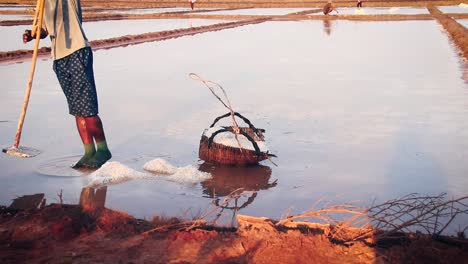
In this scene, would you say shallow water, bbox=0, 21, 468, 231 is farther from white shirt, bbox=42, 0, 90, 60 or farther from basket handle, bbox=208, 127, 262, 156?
white shirt, bbox=42, 0, 90, 60

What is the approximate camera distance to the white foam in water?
15.1 ft

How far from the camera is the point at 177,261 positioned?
297 cm

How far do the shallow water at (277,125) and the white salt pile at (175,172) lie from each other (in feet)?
0.30

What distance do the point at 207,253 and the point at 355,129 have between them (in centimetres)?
339

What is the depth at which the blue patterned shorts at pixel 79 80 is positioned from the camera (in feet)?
15.0

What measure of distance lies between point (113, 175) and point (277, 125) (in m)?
2.27

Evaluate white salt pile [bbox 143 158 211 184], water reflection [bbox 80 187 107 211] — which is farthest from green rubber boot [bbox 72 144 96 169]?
water reflection [bbox 80 187 107 211]

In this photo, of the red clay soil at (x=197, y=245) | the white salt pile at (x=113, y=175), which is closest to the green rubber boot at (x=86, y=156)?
the white salt pile at (x=113, y=175)

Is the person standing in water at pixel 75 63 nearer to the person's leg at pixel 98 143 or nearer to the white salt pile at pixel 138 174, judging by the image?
the person's leg at pixel 98 143

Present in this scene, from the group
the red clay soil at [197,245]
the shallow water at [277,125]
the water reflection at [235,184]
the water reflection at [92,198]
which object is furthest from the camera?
the shallow water at [277,125]

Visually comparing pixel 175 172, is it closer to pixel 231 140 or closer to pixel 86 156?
pixel 231 140

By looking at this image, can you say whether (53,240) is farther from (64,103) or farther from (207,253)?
(64,103)

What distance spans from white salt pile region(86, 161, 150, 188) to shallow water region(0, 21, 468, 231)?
0.09 meters

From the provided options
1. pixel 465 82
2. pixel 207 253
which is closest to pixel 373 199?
pixel 207 253
